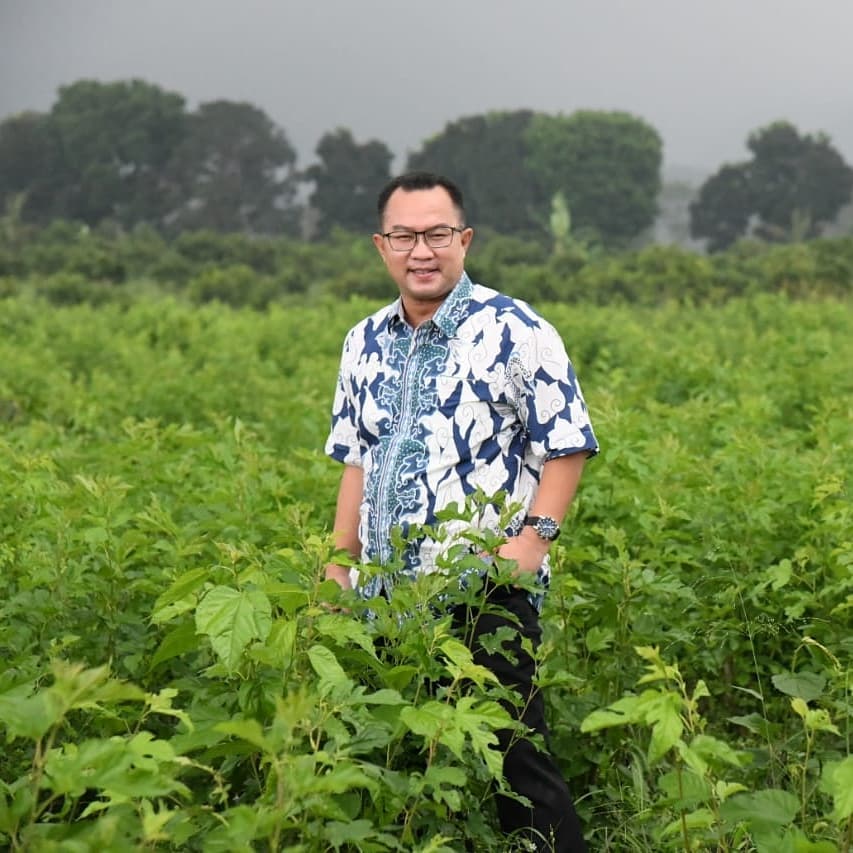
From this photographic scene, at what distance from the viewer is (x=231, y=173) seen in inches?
3059

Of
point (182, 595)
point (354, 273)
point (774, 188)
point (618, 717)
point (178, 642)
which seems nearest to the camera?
point (618, 717)

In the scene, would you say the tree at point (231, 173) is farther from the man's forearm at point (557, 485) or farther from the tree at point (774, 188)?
the man's forearm at point (557, 485)

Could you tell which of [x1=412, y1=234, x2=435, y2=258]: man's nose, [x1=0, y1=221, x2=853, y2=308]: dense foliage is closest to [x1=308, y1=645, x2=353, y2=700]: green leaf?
[x1=412, y1=234, x2=435, y2=258]: man's nose

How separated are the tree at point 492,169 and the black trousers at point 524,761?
68127 millimetres

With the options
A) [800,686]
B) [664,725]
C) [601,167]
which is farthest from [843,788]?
[601,167]

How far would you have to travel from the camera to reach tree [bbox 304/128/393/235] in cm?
7206

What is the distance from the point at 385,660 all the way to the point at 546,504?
22.8 inches

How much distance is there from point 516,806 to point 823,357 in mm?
9134

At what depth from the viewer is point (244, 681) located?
284cm

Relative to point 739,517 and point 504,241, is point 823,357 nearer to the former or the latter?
point 739,517

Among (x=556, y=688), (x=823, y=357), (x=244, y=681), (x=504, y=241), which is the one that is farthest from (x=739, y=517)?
(x=504, y=241)

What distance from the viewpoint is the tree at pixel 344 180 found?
7206 cm

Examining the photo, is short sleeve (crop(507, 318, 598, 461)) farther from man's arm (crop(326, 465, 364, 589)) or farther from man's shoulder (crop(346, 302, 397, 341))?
man's arm (crop(326, 465, 364, 589))

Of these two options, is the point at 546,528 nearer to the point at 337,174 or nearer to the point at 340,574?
the point at 340,574
